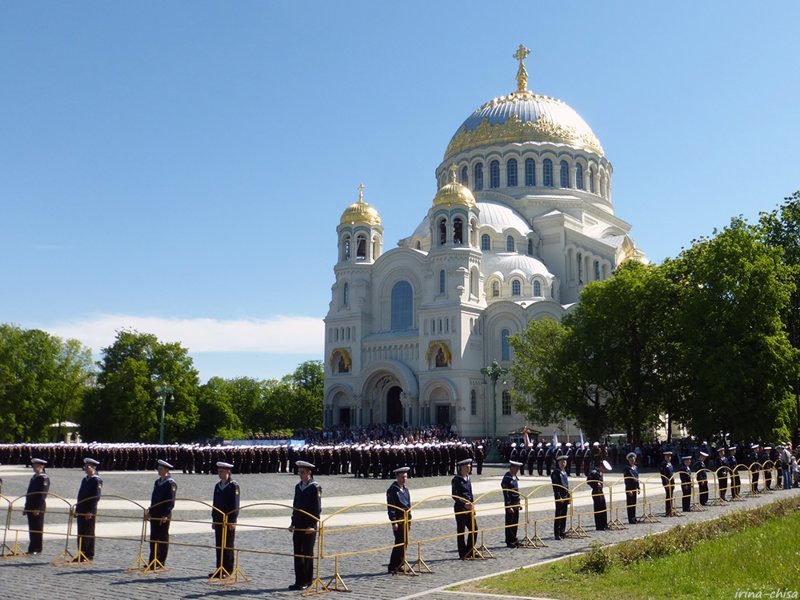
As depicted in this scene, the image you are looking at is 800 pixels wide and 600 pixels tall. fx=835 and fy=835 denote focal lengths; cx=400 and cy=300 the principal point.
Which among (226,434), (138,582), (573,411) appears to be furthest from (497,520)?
(226,434)

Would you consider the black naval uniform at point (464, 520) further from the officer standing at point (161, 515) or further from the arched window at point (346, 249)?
the arched window at point (346, 249)

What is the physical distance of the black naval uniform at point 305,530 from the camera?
32.6ft

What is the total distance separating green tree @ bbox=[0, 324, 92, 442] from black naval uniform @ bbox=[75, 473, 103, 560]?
154ft

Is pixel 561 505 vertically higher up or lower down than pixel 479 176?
lower down

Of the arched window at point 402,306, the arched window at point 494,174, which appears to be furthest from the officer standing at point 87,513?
the arched window at point 494,174

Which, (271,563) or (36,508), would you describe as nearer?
(271,563)

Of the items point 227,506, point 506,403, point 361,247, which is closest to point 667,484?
point 227,506

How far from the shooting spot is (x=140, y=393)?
53438mm

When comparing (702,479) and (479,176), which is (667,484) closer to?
(702,479)

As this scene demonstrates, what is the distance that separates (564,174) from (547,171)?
134 centimetres

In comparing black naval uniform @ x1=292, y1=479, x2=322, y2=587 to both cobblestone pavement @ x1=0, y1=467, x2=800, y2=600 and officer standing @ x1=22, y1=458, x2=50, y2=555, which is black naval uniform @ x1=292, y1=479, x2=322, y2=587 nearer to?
cobblestone pavement @ x1=0, y1=467, x2=800, y2=600

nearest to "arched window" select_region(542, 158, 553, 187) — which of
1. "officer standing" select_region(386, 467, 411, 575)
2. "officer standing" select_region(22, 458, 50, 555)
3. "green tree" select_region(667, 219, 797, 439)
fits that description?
"green tree" select_region(667, 219, 797, 439)

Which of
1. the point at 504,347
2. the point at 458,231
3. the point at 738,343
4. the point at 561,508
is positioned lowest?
the point at 561,508

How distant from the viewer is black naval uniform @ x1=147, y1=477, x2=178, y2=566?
11227mm
